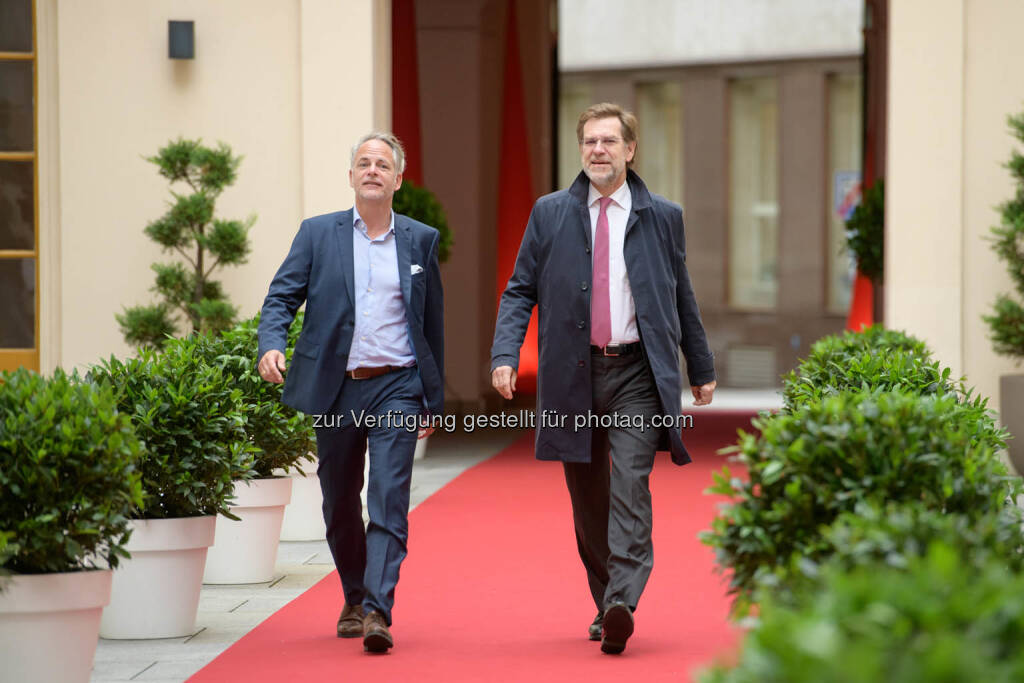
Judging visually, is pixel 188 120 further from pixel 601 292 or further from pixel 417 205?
pixel 601 292

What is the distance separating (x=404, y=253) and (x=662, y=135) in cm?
2271

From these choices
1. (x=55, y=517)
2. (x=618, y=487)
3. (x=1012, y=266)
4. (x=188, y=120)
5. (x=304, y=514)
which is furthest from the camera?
(x=188, y=120)

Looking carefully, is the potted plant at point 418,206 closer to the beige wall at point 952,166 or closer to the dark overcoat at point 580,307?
the beige wall at point 952,166

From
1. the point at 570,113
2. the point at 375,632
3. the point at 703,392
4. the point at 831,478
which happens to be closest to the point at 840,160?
the point at 570,113

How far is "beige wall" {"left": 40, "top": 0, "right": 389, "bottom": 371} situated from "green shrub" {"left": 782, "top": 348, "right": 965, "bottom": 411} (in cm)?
465

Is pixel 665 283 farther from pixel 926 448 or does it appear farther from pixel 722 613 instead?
pixel 926 448

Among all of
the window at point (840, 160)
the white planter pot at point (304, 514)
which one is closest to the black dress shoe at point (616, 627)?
the white planter pot at point (304, 514)

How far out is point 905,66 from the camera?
9.43 metres

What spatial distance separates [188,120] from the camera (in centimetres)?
978

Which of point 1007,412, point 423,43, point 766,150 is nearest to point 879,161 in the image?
point 423,43

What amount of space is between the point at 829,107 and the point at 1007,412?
17509mm

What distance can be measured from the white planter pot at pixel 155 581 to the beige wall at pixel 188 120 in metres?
5.12

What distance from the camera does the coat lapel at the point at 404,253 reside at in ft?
15.5

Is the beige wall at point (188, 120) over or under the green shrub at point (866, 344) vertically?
over
